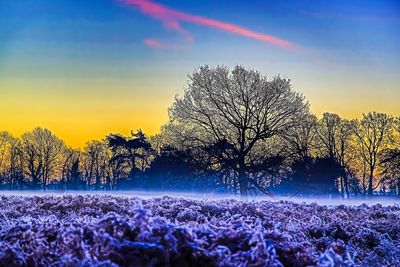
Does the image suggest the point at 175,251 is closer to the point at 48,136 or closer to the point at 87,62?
the point at 87,62

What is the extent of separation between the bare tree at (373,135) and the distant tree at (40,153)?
108 feet

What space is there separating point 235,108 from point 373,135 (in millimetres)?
21392

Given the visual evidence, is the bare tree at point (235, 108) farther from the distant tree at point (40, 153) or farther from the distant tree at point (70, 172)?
the distant tree at point (40, 153)

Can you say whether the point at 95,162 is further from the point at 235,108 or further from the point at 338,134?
the point at 235,108

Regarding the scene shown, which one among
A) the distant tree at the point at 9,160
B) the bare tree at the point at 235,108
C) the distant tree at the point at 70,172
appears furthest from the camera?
the distant tree at the point at 70,172

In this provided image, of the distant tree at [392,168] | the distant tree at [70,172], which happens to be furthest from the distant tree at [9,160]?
the distant tree at [392,168]

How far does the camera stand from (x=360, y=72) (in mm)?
23047

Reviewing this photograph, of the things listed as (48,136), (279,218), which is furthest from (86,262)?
(48,136)

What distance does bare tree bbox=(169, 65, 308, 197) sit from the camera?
30547 mm

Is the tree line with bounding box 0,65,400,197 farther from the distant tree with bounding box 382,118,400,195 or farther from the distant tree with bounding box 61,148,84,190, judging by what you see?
the distant tree with bounding box 61,148,84,190

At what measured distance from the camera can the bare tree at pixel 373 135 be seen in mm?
45469

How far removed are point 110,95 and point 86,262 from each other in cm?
2215

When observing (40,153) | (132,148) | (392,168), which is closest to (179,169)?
(132,148)

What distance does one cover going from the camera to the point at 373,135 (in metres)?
46.5
